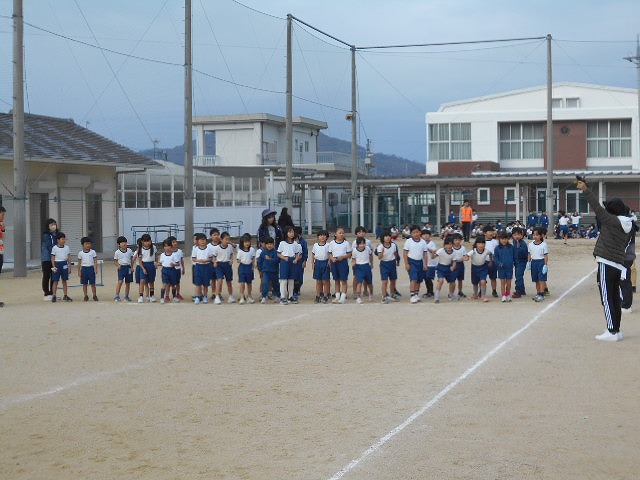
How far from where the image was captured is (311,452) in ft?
22.1

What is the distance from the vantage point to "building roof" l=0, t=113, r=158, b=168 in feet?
89.5

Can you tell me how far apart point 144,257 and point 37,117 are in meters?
16.8

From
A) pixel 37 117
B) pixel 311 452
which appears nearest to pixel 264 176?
pixel 37 117

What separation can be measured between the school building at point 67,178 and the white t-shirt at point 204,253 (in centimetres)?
1009

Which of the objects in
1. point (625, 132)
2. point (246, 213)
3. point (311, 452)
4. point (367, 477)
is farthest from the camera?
point (625, 132)

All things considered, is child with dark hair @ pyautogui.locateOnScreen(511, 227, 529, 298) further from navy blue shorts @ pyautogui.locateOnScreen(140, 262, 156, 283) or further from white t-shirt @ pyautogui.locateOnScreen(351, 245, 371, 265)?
navy blue shorts @ pyautogui.locateOnScreen(140, 262, 156, 283)

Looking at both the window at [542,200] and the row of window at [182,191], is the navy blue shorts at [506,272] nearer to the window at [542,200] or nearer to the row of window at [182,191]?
the row of window at [182,191]

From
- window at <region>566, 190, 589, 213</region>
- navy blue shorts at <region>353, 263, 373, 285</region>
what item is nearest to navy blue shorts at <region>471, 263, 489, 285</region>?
navy blue shorts at <region>353, 263, 373, 285</region>

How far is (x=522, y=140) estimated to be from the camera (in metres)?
61.4

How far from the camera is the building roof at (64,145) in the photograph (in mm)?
27266

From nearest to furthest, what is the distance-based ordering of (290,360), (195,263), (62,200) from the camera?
1. (290,360)
2. (195,263)
3. (62,200)

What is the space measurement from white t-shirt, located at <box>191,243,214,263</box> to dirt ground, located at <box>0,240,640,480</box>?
2463 mm

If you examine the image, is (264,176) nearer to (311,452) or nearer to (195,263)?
(195,263)

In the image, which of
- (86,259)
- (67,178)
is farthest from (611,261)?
(67,178)
